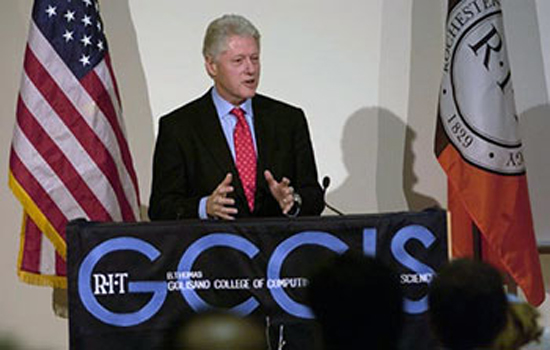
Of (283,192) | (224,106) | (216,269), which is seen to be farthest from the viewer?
(224,106)

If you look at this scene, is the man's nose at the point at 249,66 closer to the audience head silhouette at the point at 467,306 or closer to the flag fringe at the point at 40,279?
the flag fringe at the point at 40,279

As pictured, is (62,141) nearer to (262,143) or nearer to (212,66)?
(212,66)

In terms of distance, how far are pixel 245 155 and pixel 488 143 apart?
4.45 ft

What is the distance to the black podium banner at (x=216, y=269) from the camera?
2277 millimetres

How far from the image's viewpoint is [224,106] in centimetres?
296

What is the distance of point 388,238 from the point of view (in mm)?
2355

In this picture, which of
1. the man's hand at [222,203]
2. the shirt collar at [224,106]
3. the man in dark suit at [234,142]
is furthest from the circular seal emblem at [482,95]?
the man's hand at [222,203]

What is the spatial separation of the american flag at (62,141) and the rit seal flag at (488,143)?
1466mm

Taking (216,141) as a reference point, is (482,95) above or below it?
above

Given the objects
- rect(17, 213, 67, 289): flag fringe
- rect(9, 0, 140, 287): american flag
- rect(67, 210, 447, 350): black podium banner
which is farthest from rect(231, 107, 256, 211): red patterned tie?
rect(17, 213, 67, 289): flag fringe

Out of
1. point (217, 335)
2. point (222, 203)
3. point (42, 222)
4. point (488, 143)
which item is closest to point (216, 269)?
point (222, 203)

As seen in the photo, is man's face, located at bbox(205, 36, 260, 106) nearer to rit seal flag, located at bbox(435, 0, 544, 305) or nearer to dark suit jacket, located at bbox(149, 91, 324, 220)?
dark suit jacket, located at bbox(149, 91, 324, 220)

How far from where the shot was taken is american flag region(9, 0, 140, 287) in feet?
11.7

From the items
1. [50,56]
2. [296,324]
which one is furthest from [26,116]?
[296,324]
